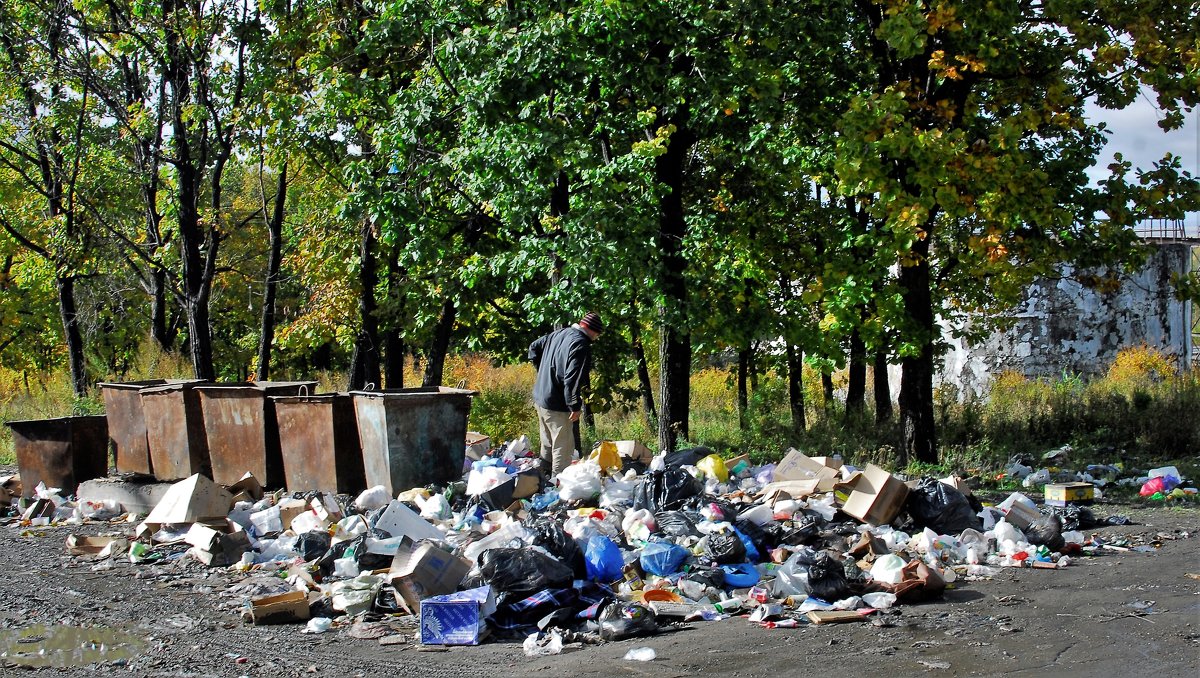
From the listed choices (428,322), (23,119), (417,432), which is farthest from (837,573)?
(23,119)

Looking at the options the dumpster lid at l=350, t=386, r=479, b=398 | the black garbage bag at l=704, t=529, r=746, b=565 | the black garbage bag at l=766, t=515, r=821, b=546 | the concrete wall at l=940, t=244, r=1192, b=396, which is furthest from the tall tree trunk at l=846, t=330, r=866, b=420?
the concrete wall at l=940, t=244, r=1192, b=396

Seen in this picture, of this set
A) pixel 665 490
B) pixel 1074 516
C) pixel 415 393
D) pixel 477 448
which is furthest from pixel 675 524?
pixel 477 448

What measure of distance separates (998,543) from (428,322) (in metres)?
9.08

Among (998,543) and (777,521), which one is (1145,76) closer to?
(998,543)

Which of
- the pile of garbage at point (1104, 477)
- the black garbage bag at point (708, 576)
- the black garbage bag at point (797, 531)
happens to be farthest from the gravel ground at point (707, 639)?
the pile of garbage at point (1104, 477)

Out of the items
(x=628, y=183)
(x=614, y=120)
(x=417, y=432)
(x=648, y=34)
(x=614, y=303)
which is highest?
(x=648, y=34)

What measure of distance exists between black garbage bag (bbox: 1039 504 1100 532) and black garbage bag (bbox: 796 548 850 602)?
9.21ft

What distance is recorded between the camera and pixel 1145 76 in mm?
10555

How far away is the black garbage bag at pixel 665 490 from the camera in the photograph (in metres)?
8.06

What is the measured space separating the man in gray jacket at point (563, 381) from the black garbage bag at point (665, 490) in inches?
43.3

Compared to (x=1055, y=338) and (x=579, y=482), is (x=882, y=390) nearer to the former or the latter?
(x=579, y=482)

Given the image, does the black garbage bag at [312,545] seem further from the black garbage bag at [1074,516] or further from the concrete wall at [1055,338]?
the concrete wall at [1055,338]

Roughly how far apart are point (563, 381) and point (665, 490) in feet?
5.06

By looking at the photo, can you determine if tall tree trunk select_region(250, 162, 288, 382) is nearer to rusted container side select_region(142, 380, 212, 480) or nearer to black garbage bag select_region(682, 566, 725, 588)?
rusted container side select_region(142, 380, 212, 480)
